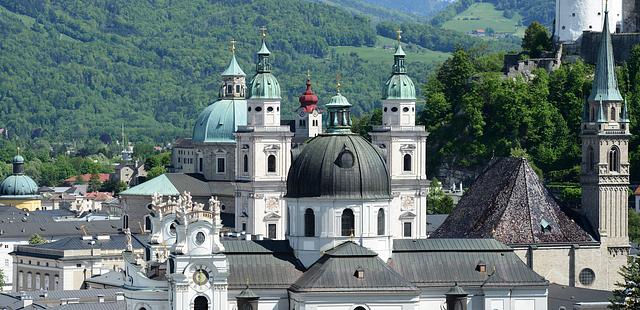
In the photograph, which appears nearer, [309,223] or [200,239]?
[200,239]

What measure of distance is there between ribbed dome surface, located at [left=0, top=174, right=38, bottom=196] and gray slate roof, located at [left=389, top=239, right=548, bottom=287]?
10956 centimetres

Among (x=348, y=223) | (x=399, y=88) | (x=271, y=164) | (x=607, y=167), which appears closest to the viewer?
(x=348, y=223)

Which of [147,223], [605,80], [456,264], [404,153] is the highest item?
[605,80]

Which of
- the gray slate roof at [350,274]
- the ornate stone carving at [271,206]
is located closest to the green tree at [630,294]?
the gray slate roof at [350,274]

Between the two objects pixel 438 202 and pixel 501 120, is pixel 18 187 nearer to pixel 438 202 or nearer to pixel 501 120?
pixel 501 120

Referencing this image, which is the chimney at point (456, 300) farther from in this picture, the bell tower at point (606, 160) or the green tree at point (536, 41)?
the green tree at point (536, 41)

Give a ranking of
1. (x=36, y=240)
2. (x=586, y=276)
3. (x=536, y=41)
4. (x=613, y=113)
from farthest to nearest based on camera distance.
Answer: (x=536, y=41) < (x=36, y=240) < (x=613, y=113) < (x=586, y=276)

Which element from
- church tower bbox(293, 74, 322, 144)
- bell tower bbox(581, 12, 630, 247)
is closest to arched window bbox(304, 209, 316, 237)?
bell tower bbox(581, 12, 630, 247)

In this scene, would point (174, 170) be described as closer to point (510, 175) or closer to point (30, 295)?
point (30, 295)

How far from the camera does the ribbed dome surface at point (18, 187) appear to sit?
191 meters

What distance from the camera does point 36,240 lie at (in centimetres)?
14688

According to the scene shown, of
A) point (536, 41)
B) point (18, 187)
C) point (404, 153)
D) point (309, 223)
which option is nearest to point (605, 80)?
point (404, 153)

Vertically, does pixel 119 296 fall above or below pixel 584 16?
below

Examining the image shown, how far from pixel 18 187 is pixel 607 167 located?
320 ft
